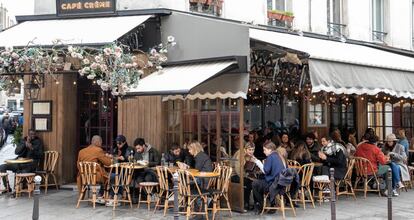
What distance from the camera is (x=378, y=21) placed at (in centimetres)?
1709

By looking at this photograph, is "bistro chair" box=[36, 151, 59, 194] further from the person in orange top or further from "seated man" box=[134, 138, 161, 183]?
"seated man" box=[134, 138, 161, 183]

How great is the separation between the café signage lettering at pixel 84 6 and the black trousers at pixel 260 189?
5.08 m

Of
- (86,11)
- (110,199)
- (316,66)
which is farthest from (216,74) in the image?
(86,11)

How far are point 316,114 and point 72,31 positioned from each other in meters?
7.50

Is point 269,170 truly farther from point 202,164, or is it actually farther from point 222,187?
point 202,164

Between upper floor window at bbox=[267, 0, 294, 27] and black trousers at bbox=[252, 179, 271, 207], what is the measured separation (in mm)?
6139

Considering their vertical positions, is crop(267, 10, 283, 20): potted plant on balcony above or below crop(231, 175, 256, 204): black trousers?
above

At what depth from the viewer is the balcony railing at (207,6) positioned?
1209cm

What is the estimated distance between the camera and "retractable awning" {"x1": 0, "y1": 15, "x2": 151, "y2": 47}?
379 inches

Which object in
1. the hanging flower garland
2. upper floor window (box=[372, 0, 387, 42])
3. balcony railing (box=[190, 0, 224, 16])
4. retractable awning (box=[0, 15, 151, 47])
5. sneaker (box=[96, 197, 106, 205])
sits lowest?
sneaker (box=[96, 197, 106, 205])

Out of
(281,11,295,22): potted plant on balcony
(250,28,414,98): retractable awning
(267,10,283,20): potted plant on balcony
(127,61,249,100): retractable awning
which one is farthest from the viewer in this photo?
(281,11,295,22): potted plant on balcony

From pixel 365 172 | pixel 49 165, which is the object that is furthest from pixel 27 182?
pixel 365 172

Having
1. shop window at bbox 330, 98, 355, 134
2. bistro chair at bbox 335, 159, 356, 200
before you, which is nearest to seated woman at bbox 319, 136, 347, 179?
bistro chair at bbox 335, 159, 356, 200

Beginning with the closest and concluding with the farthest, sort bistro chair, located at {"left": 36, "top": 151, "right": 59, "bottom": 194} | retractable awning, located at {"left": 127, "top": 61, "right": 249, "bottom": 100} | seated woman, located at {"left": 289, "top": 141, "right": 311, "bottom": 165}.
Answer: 1. retractable awning, located at {"left": 127, "top": 61, "right": 249, "bottom": 100}
2. seated woman, located at {"left": 289, "top": 141, "right": 311, "bottom": 165}
3. bistro chair, located at {"left": 36, "top": 151, "right": 59, "bottom": 194}
